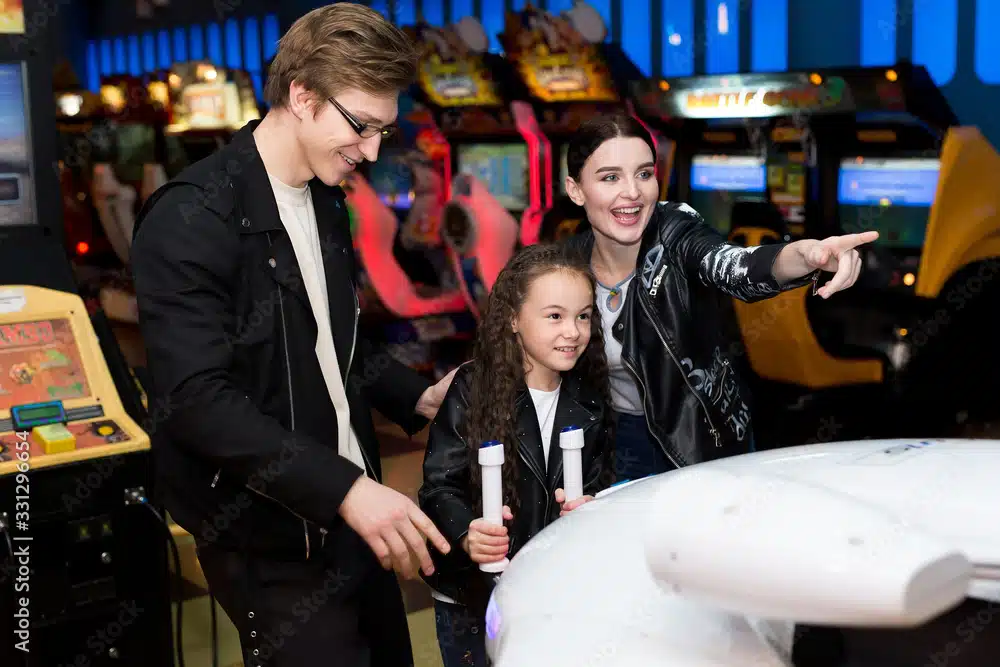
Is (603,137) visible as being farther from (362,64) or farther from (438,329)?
(438,329)

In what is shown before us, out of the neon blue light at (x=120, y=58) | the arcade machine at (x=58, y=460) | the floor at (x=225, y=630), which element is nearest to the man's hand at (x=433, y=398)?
the arcade machine at (x=58, y=460)

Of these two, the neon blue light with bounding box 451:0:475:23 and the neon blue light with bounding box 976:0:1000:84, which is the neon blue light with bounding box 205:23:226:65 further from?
the neon blue light with bounding box 976:0:1000:84

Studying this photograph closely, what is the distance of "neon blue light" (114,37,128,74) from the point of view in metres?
14.3

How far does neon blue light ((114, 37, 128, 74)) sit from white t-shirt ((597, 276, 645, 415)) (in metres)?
13.4

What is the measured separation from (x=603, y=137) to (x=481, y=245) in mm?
5095

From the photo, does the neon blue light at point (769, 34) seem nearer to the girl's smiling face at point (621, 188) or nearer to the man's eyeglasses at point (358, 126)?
the girl's smiling face at point (621, 188)

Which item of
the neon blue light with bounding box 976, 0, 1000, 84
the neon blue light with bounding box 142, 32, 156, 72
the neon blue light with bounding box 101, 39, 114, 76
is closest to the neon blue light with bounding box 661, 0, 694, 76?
the neon blue light with bounding box 976, 0, 1000, 84

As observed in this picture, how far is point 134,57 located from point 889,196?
1122 cm

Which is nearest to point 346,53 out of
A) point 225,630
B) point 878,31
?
point 225,630

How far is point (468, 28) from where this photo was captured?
7.28 meters

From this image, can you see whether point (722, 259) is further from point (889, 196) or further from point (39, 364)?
point (889, 196)

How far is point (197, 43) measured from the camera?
504 inches

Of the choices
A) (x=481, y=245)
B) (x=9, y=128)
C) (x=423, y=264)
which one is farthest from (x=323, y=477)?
(x=423, y=264)

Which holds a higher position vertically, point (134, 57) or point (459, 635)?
point (134, 57)
